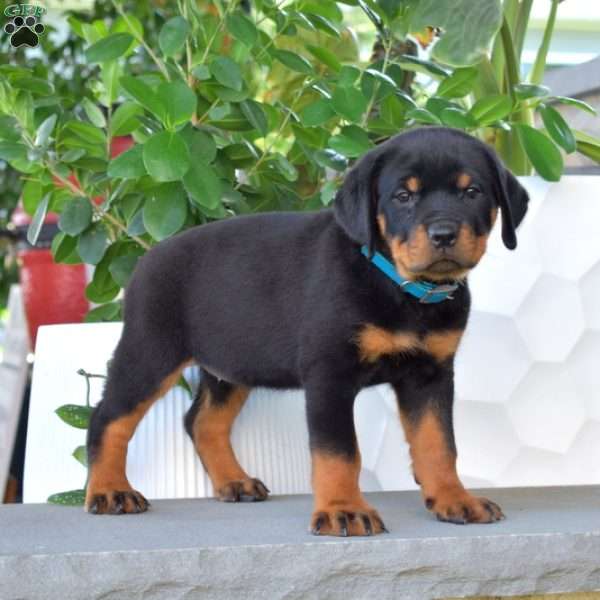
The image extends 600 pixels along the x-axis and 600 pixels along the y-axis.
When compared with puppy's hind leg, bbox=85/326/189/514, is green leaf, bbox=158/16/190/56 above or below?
above

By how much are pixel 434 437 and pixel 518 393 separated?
0.57m

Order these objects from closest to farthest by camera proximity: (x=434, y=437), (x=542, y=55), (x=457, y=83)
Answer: (x=434, y=437) → (x=457, y=83) → (x=542, y=55)

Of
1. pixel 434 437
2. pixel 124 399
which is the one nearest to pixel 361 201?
pixel 434 437

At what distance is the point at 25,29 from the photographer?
144 inches

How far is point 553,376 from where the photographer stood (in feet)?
8.64

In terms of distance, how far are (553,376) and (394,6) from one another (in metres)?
1.00

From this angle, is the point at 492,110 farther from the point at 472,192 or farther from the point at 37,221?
the point at 37,221

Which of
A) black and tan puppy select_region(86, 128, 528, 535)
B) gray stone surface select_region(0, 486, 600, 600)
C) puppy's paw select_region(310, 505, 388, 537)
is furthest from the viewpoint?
black and tan puppy select_region(86, 128, 528, 535)

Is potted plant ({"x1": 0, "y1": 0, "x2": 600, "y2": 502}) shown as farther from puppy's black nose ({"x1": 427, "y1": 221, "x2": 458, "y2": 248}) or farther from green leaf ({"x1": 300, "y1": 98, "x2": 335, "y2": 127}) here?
puppy's black nose ({"x1": 427, "y1": 221, "x2": 458, "y2": 248})

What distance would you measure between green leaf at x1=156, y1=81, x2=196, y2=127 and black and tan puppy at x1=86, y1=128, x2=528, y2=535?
0.26m

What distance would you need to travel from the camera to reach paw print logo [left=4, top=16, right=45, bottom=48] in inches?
141

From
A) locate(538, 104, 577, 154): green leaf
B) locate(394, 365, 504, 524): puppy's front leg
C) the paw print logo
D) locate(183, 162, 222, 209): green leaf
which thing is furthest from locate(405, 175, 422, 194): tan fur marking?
the paw print logo

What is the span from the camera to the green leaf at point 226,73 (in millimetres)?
2643

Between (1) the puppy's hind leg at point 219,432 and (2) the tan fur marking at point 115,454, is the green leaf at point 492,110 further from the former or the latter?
(2) the tan fur marking at point 115,454
